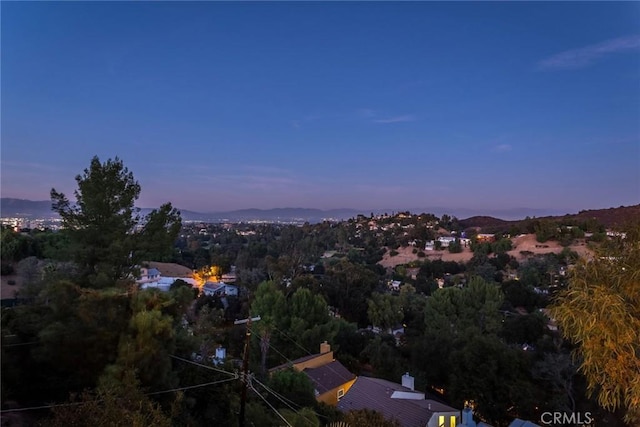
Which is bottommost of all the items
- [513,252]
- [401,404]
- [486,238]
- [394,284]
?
[394,284]

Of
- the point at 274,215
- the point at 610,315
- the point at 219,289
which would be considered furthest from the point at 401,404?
the point at 274,215

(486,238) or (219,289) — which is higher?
(486,238)

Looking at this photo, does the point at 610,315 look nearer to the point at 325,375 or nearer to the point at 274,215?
the point at 325,375

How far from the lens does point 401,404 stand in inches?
413

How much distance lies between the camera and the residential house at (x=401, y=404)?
31.6 feet

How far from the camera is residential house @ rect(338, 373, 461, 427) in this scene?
962 cm

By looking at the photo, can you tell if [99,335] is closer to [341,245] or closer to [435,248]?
[435,248]

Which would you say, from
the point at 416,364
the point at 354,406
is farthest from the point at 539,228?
the point at 354,406

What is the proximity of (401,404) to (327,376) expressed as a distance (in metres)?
3.66

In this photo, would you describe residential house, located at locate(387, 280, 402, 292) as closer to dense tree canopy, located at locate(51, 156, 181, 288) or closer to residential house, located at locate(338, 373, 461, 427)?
residential house, located at locate(338, 373, 461, 427)

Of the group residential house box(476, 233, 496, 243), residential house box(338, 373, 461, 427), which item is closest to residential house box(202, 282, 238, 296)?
residential house box(338, 373, 461, 427)

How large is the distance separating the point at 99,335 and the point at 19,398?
4.96ft

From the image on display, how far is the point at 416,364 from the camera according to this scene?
15.3 metres

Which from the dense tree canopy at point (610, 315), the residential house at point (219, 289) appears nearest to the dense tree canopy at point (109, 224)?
the dense tree canopy at point (610, 315)
